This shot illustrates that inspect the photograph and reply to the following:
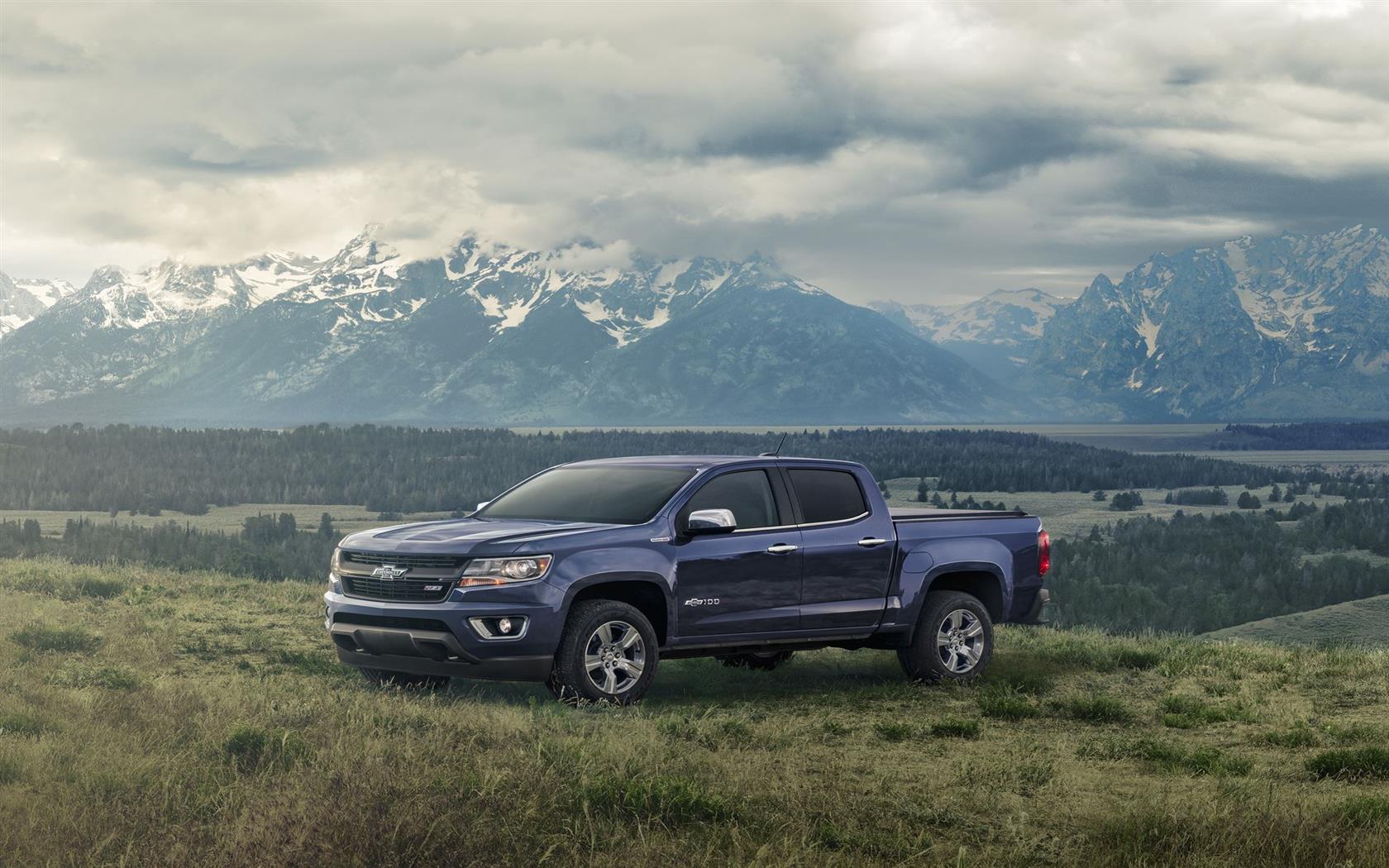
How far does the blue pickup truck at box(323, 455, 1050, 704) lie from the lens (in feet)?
36.2

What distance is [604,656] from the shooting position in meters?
11.4

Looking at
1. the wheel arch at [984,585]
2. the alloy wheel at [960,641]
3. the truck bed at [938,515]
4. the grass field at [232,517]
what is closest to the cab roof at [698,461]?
the truck bed at [938,515]

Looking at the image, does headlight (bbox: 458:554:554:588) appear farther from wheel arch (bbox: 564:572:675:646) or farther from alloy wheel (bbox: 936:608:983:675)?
alloy wheel (bbox: 936:608:983:675)

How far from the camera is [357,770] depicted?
8055 mm

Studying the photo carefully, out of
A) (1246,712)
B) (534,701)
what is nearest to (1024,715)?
(1246,712)

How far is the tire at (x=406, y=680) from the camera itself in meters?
12.2

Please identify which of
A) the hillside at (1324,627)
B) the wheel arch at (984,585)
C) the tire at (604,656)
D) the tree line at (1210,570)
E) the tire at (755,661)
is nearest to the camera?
the tire at (604,656)

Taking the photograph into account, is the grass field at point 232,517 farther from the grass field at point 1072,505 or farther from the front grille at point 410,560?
the front grille at point 410,560

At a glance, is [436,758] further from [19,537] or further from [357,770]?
[19,537]

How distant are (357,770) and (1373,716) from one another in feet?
29.1

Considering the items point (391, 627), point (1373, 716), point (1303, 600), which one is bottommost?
point (1303, 600)

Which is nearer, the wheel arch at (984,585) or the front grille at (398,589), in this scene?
the front grille at (398,589)

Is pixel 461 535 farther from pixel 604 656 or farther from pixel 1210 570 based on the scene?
pixel 1210 570

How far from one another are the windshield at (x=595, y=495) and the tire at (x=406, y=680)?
1519 millimetres
